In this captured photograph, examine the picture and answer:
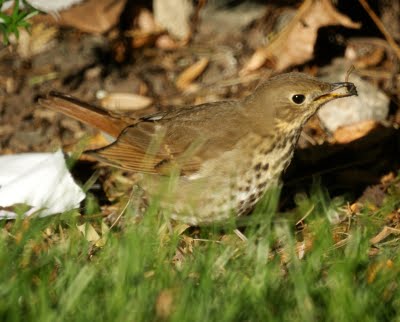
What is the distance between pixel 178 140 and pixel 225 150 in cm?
34

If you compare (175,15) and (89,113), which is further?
(175,15)

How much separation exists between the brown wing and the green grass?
487mm

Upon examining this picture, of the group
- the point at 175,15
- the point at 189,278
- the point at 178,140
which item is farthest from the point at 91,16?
the point at 189,278

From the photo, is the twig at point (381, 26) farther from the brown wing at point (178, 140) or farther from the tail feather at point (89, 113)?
the tail feather at point (89, 113)

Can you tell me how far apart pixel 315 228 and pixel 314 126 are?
1845 mm

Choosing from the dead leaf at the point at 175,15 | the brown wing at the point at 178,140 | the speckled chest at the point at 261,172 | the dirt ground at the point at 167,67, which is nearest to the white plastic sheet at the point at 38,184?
the brown wing at the point at 178,140

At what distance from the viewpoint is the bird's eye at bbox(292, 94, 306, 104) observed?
4488 millimetres

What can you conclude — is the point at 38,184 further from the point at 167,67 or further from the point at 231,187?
the point at 167,67

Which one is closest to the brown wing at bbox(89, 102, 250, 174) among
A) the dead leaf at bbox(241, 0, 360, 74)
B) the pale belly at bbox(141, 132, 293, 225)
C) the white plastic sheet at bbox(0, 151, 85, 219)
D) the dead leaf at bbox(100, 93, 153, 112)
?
the pale belly at bbox(141, 132, 293, 225)

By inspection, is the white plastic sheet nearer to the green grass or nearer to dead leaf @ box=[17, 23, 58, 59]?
the green grass

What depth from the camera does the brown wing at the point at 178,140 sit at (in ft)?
15.2

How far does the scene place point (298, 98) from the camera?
14.8 ft

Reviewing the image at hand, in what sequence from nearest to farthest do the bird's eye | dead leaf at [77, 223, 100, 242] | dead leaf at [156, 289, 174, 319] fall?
dead leaf at [156, 289, 174, 319]
dead leaf at [77, 223, 100, 242]
the bird's eye

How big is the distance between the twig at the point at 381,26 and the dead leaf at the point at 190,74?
1.25 metres
